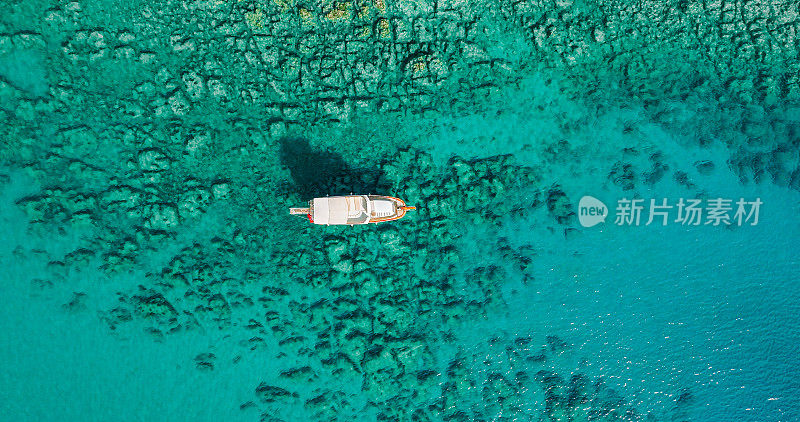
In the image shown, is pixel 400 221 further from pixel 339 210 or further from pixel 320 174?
pixel 320 174

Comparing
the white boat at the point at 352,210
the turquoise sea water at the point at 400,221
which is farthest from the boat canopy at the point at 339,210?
the turquoise sea water at the point at 400,221

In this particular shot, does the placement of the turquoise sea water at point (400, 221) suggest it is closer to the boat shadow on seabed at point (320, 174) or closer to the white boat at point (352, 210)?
the boat shadow on seabed at point (320, 174)

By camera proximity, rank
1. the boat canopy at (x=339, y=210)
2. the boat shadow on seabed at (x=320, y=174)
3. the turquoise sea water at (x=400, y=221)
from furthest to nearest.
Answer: the boat shadow on seabed at (x=320, y=174) < the turquoise sea water at (x=400, y=221) < the boat canopy at (x=339, y=210)

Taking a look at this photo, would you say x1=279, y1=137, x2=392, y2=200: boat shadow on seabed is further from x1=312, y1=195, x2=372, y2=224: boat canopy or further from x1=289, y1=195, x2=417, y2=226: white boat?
x1=312, y1=195, x2=372, y2=224: boat canopy

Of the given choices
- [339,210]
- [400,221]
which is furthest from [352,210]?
[400,221]

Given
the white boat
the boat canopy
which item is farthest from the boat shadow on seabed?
the boat canopy

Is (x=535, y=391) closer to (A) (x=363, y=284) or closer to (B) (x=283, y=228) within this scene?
(A) (x=363, y=284)
